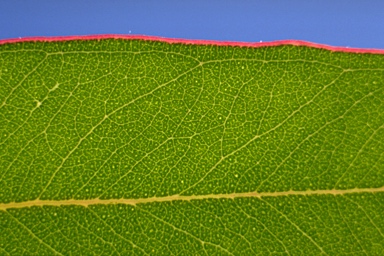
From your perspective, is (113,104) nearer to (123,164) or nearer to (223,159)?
(123,164)

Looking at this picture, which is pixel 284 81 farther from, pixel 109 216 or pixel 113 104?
pixel 109 216

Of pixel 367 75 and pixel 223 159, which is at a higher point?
pixel 367 75

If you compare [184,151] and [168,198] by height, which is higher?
[184,151]

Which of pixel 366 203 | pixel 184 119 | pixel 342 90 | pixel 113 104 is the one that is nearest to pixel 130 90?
pixel 113 104

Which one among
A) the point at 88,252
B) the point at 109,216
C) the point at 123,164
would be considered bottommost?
the point at 88,252

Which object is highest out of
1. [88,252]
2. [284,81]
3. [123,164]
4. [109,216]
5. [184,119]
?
[284,81]

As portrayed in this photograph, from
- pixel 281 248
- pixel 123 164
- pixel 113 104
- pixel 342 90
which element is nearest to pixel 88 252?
pixel 123 164
